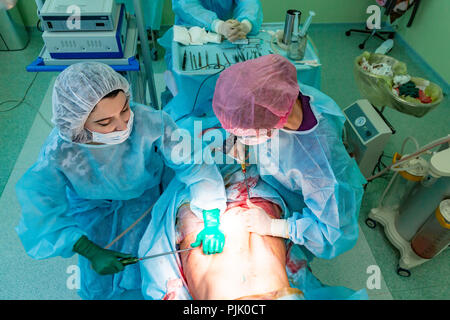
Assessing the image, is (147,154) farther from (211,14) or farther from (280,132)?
(211,14)

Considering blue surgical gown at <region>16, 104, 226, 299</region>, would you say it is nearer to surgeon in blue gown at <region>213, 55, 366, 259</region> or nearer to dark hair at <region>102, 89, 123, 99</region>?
dark hair at <region>102, 89, 123, 99</region>

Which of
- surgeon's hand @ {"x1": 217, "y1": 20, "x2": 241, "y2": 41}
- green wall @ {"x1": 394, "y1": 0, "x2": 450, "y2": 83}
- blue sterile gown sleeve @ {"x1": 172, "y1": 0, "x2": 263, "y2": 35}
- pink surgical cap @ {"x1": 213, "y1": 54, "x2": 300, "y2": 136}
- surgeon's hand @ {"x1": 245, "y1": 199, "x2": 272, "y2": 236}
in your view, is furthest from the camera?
green wall @ {"x1": 394, "y1": 0, "x2": 450, "y2": 83}

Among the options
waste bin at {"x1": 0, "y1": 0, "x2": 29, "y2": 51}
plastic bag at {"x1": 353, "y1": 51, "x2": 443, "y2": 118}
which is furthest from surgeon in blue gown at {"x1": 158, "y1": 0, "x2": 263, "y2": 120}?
waste bin at {"x1": 0, "y1": 0, "x2": 29, "y2": 51}

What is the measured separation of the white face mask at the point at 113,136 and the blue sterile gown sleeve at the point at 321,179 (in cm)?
53

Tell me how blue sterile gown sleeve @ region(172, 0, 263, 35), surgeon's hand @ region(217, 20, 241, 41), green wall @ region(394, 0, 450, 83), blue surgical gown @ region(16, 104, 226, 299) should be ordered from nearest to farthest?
1. blue surgical gown @ region(16, 104, 226, 299)
2. surgeon's hand @ region(217, 20, 241, 41)
3. blue sterile gown sleeve @ region(172, 0, 263, 35)
4. green wall @ region(394, 0, 450, 83)

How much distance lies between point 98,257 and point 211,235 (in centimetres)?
43

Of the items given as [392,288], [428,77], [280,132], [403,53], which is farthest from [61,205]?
[403,53]

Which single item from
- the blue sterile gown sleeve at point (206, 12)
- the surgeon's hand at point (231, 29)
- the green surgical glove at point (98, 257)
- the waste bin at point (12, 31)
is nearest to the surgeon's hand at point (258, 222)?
the green surgical glove at point (98, 257)

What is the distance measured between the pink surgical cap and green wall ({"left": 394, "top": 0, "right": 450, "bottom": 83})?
2.53m

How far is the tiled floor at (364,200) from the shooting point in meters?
1.65

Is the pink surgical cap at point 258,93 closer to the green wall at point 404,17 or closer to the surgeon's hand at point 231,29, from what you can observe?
the surgeon's hand at point 231,29

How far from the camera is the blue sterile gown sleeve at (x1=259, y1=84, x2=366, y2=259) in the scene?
3.73ft

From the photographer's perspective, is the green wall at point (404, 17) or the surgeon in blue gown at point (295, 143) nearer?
the surgeon in blue gown at point (295, 143)

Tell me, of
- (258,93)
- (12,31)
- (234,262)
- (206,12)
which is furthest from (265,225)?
(12,31)
